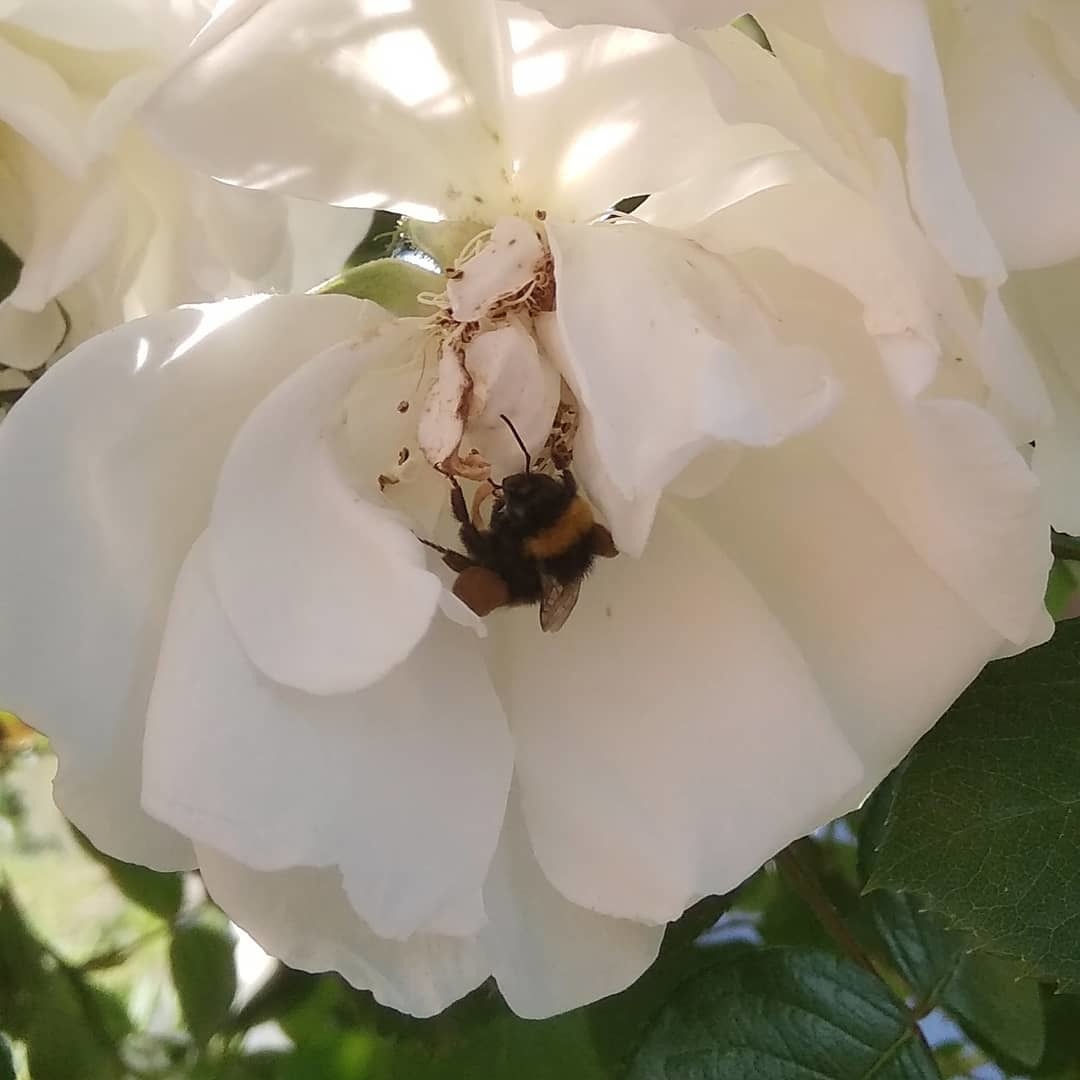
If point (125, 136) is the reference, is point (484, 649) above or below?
below

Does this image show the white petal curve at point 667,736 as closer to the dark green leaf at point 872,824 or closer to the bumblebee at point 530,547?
the bumblebee at point 530,547

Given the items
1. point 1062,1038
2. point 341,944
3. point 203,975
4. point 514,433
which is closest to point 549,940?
point 341,944

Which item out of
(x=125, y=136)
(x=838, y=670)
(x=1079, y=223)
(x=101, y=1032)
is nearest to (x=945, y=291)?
(x=1079, y=223)

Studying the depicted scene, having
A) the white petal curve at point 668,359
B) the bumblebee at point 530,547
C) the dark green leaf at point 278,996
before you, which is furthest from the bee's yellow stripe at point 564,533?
the dark green leaf at point 278,996

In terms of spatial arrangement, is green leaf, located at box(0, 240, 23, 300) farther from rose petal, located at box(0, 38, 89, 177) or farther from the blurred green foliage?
the blurred green foliage

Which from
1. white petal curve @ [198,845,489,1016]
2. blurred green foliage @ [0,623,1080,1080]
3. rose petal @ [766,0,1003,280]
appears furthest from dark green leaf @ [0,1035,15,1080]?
rose petal @ [766,0,1003,280]

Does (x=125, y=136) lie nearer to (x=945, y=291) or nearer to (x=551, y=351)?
(x=551, y=351)

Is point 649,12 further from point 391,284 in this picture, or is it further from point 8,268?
point 8,268
